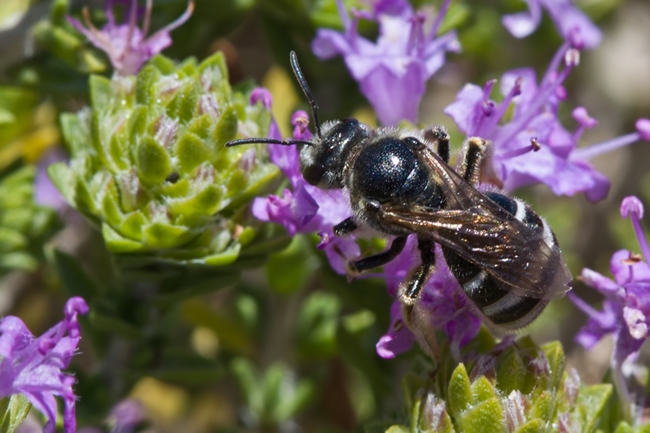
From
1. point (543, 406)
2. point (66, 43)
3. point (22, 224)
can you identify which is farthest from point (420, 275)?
point (22, 224)

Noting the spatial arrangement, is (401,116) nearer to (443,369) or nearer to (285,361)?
(443,369)

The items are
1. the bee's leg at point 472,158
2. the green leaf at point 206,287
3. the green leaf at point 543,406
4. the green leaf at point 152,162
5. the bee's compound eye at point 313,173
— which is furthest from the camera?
the green leaf at point 206,287

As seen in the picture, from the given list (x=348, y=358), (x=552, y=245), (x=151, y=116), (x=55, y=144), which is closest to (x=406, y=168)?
(x=552, y=245)

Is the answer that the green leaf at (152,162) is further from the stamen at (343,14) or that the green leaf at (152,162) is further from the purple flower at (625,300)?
the purple flower at (625,300)

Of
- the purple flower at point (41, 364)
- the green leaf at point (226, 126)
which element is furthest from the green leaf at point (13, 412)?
the green leaf at point (226, 126)

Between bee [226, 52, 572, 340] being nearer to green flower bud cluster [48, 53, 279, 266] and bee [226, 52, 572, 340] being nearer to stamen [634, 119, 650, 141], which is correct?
green flower bud cluster [48, 53, 279, 266]

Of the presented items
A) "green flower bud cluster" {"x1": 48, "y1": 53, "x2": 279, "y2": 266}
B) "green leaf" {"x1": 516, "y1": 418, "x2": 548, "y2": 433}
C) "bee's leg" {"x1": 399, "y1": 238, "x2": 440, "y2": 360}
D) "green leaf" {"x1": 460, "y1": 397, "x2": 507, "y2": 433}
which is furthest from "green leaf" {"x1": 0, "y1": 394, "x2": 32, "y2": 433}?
"green leaf" {"x1": 516, "y1": 418, "x2": 548, "y2": 433}

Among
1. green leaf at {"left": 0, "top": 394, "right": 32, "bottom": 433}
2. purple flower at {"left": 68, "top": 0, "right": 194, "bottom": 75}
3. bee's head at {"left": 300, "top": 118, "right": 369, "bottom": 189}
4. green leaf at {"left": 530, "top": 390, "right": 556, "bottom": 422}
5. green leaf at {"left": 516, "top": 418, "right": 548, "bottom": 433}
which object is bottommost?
green leaf at {"left": 530, "top": 390, "right": 556, "bottom": 422}
